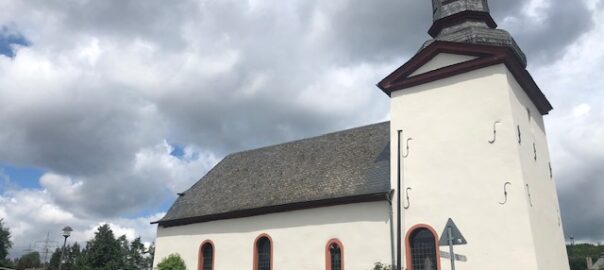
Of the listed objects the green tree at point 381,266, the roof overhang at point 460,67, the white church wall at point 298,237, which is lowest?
the green tree at point 381,266

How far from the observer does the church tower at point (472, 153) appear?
14750 millimetres

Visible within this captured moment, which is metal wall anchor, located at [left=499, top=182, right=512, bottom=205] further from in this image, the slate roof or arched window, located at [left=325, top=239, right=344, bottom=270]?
arched window, located at [left=325, top=239, right=344, bottom=270]

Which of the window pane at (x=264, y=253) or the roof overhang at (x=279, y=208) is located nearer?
the roof overhang at (x=279, y=208)

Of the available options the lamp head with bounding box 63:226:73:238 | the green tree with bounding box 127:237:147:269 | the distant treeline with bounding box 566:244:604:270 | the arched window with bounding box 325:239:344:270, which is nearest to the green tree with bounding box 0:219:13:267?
the green tree with bounding box 127:237:147:269

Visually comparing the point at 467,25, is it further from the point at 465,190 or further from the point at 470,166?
the point at 465,190

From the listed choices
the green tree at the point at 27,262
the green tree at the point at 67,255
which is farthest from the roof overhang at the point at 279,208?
the green tree at the point at 67,255

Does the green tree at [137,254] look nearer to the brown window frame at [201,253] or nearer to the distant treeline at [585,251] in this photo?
the brown window frame at [201,253]

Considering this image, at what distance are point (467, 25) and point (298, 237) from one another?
10.7 meters

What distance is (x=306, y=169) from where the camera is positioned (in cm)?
2177

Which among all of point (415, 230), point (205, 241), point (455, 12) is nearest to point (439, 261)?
point (415, 230)

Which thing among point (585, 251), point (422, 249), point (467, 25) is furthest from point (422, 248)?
point (585, 251)

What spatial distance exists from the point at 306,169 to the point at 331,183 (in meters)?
2.50

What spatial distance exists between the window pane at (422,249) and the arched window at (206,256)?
9.82 m

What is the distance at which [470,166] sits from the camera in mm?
15789
